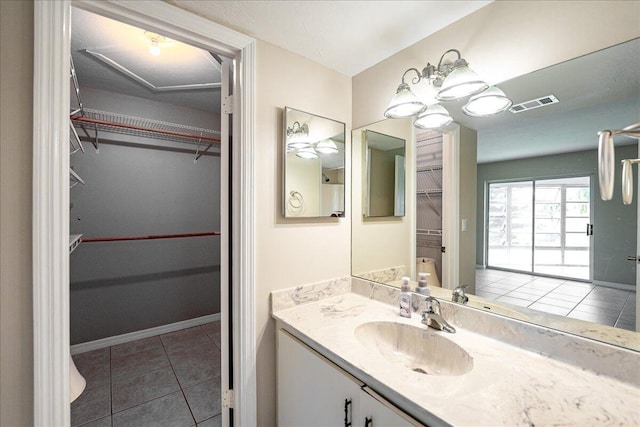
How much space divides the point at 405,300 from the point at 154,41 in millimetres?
2129

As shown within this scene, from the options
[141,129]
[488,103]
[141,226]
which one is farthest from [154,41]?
[488,103]

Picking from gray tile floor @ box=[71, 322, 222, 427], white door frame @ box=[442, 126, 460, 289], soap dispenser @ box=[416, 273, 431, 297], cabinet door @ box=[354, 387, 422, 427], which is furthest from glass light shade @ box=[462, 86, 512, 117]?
gray tile floor @ box=[71, 322, 222, 427]

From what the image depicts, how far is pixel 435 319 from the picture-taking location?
3.81 feet

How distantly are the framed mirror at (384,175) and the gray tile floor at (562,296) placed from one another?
0.59 meters

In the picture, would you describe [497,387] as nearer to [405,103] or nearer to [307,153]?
[405,103]

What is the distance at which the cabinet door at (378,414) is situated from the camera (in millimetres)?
768

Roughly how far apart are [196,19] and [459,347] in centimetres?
174

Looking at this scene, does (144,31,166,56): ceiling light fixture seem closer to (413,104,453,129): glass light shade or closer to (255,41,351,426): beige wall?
(255,41,351,426): beige wall

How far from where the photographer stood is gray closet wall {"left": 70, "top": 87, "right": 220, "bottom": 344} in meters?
2.38

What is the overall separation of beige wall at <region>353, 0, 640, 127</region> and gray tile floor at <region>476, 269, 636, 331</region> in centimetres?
85

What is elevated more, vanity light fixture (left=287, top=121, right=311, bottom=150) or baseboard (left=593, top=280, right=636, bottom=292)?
vanity light fixture (left=287, top=121, right=311, bottom=150)

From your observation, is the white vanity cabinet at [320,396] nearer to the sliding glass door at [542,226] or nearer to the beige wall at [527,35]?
the sliding glass door at [542,226]

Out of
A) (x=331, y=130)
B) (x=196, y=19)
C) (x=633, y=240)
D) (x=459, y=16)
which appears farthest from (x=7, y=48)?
(x=633, y=240)

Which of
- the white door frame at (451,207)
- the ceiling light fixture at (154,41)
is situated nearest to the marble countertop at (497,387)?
the white door frame at (451,207)
